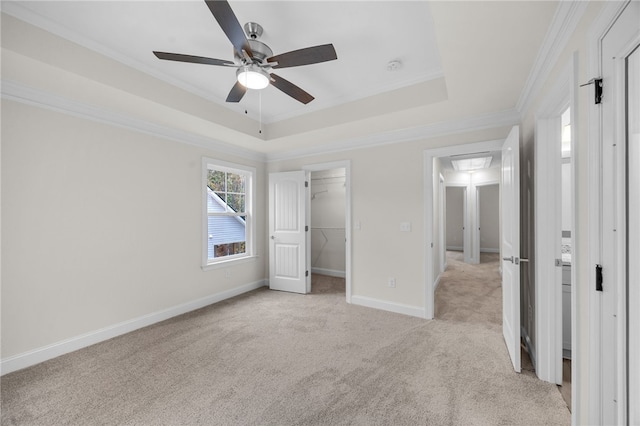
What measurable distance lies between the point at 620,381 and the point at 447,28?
1853mm

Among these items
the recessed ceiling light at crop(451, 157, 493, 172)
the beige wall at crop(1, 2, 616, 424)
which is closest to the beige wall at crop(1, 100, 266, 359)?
the beige wall at crop(1, 2, 616, 424)

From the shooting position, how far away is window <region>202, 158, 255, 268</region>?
3.98 meters

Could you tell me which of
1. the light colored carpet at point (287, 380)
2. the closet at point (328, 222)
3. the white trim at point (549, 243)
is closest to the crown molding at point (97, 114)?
the light colored carpet at point (287, 380)

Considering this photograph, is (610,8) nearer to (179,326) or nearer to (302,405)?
(302,405)

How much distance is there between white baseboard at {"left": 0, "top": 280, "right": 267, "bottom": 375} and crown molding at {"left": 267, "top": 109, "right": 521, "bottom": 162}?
2745 millimetres

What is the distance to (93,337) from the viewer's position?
270cm

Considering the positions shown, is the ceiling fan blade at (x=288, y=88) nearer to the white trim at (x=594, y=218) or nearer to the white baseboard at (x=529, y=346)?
the white trim at (x=594, y=218)

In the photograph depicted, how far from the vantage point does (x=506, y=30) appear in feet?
5.24

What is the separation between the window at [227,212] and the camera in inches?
157

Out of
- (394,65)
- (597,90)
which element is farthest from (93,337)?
(597,90)

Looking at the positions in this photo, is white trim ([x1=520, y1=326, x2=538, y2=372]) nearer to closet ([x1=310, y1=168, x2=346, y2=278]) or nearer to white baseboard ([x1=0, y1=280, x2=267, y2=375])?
closet ([x1=310, y1=168, x2=346, y2=278])

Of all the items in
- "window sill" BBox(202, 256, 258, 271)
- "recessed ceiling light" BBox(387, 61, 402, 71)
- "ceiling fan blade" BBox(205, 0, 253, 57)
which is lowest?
"window sill" BBox(202, 256, 258, 271)

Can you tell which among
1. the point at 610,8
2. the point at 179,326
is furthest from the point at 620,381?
the point at 179,326

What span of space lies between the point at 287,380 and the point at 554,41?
A: 2.89 metres
